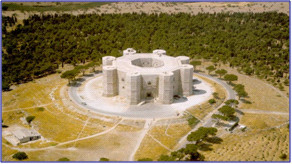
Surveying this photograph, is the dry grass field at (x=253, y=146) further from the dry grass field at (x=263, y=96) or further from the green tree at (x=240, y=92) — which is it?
the green tree at (x=240, y=92)

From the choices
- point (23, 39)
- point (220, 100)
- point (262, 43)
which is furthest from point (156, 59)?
point (23, 39)

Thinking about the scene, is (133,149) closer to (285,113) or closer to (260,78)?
(285,113)

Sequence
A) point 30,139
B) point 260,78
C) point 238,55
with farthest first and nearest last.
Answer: point 238,55
point 260,78
point 30,139

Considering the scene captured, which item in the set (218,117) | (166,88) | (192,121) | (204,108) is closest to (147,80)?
(166,88)

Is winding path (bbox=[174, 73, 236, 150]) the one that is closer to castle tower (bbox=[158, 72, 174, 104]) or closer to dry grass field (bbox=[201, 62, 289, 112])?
dry grass field (bbox=[201, 62, 289, 112])

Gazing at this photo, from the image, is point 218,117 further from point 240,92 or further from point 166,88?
point 240,92

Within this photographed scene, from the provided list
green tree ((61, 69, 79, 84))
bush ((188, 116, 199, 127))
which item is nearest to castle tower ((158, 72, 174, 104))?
bush ((188, 116, 199, 127))

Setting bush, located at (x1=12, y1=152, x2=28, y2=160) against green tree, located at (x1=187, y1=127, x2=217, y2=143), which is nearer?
bush, located at (x1=12, y1=152, x2=28, y2=160)

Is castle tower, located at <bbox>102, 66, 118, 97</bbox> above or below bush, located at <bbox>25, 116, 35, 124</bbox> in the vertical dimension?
above
